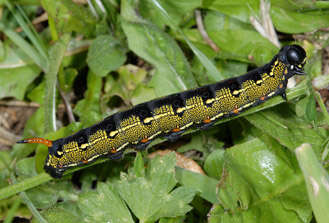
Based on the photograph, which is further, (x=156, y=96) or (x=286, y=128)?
(x=156, y=96)

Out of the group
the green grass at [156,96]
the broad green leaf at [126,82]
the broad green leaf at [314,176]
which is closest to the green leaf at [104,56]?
the green grass at [156,96]

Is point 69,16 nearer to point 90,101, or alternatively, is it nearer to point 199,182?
point 90,101

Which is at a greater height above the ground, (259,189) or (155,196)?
(155,196)

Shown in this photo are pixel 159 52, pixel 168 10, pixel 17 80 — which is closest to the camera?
pixel 159 52

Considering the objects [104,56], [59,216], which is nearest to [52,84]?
[104,56]

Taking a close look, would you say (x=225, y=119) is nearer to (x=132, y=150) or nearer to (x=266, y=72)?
(x=266, y=72)

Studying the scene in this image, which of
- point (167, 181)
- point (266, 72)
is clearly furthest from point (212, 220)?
point (266, 72)
